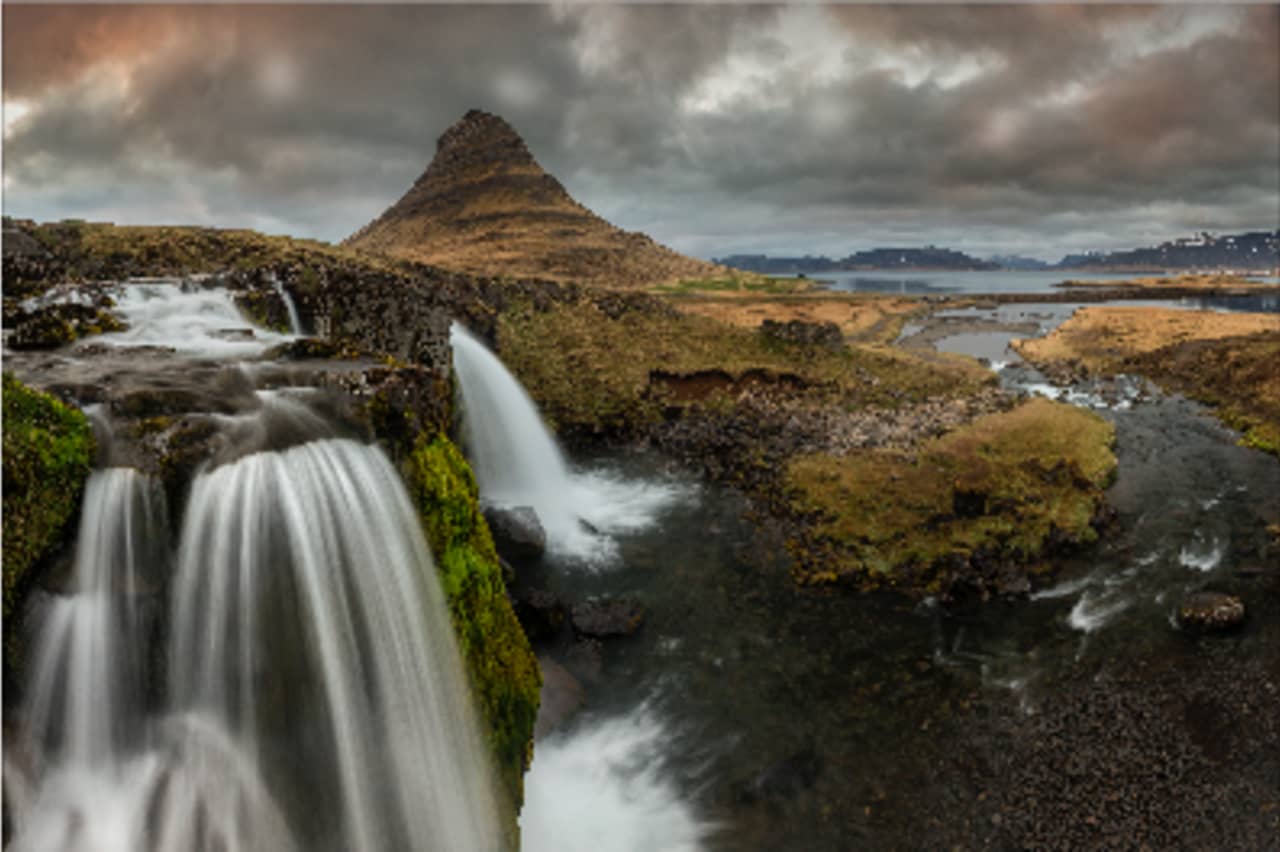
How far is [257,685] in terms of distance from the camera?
28.8ft

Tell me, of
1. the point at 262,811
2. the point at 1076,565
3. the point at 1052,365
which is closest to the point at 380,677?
the point at 262,811

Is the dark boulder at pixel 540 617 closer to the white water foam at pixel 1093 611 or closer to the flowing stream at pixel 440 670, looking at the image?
the flowing stream at pixel 440 670

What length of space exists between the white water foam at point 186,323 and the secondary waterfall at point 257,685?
6.74m

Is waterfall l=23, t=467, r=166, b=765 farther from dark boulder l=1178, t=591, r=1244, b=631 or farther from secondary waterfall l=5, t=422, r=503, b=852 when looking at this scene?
dark boulder l=1178, t=591, r=1244, b=631

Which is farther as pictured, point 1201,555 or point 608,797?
point 1201,555

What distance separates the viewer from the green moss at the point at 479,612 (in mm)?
11258

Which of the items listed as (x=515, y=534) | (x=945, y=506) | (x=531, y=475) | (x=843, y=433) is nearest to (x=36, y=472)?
(x=515, y=534)

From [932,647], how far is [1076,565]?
25.9 ft

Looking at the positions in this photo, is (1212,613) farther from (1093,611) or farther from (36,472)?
(36,472)

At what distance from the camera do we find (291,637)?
29.9 ft

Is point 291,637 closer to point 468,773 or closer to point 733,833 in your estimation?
point 468,773

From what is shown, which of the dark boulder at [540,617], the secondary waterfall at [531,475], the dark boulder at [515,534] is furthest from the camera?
the secondary waterfall at [531,475]

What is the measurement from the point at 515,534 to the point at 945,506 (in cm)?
1608

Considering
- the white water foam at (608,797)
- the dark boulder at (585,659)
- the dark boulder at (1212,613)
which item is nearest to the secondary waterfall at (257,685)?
the white water foam at (608,797)
